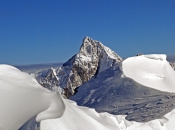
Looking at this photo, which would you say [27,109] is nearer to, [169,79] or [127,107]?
[127,107]

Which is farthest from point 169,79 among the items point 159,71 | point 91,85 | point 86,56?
point 86,56

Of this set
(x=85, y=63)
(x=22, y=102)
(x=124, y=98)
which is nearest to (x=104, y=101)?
(x=124, y=98)

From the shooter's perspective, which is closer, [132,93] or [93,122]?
[93,122]

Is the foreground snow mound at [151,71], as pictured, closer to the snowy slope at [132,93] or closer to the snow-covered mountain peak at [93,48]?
the snowy slope at [132,93]

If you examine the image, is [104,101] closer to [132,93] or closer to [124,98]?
[124,98]

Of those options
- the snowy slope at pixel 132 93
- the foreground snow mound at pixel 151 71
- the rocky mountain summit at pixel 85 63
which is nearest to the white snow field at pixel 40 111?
the snowy slope at pixel 132 93

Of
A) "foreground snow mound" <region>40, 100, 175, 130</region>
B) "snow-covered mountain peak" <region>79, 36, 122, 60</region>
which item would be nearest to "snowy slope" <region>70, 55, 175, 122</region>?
"foreground snow mound" <region>40, 100, 175, 130</region>
